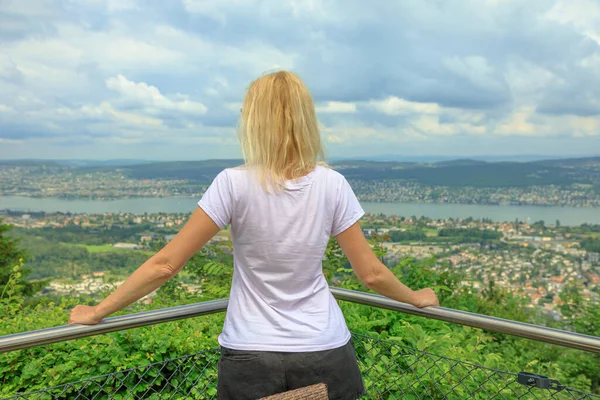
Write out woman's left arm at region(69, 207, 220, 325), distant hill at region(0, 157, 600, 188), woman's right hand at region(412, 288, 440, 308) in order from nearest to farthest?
woman's left arm at region(69, 207, 220, 325), woman's right hand at region(412, 288, 440, 308), distant hill at region(0, 157, 600, 188)

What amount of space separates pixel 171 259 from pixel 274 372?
0.43 metres

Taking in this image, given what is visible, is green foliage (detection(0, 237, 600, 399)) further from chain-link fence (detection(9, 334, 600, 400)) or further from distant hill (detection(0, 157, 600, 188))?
distant hill (detection(0, 157, 600, 188))

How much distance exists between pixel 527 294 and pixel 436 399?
5201mm

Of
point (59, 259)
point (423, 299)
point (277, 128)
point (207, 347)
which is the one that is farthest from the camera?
point (59, 259)

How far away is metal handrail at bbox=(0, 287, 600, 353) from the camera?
1684mm

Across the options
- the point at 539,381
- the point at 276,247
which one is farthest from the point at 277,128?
the point at 539,381

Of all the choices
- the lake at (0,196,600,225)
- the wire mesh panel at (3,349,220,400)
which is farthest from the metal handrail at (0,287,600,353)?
the lake at (0,196,600,225)

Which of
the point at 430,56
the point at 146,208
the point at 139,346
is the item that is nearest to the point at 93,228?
the point at 146,208

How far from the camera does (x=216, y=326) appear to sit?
11.0 feet

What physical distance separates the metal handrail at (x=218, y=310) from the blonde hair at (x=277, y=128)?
2.63ft

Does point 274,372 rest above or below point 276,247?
below

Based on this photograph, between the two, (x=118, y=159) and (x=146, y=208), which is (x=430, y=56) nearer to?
(x=118, y=159)

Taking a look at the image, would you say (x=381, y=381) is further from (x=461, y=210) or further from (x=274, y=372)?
(x=461, y=210)

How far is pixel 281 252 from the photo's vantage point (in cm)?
148
